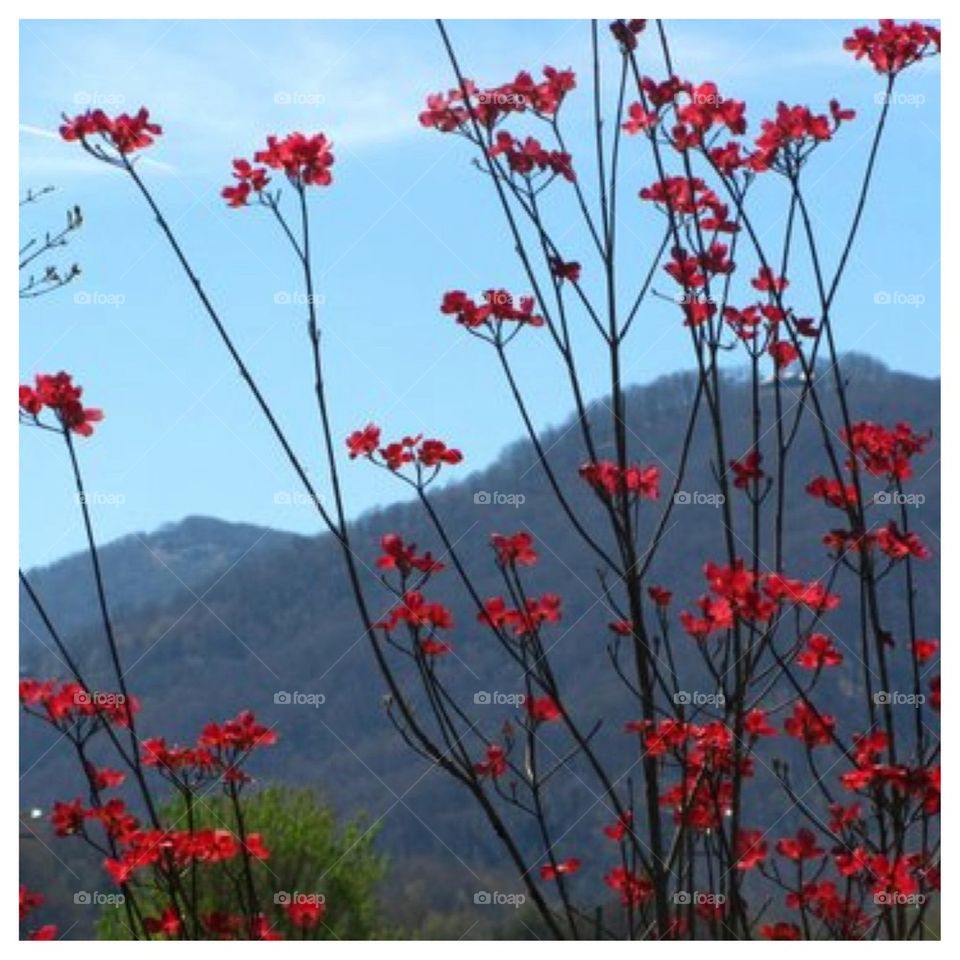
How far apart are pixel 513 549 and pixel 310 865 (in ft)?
16.8

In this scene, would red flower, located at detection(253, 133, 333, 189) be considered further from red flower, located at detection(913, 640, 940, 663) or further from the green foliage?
the green foliage

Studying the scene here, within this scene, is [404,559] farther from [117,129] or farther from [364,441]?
[117,129]

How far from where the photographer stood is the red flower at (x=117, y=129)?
2861mm

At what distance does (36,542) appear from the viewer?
11.5ft

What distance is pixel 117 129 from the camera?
287 cm

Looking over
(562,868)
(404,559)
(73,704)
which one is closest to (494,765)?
(562,868)

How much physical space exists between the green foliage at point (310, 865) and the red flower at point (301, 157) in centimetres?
422

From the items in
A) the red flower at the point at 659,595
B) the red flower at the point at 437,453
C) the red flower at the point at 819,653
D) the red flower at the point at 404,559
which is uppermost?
the red flower at the point at 437,453

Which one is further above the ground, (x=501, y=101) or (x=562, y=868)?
(x=501, y=101)

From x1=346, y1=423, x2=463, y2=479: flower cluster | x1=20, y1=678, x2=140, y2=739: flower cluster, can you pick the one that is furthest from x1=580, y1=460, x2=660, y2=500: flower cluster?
x1=20, y1=678, x2=140, y2=739: flower cluster

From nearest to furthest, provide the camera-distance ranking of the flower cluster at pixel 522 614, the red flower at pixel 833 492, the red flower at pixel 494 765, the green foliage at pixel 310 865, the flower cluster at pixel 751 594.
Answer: the flower cluster at pixel 751 594 < the flower cluster at pixel 522 614 < the red flower at pixel 833 492 < the red flower at pixel 494 765 < the green foliage at pixel 310 865

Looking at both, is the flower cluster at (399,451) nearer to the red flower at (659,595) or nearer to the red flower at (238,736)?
the red flower at (659,595)

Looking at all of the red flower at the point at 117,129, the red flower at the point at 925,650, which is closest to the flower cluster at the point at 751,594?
the red flower at the point at 925,650

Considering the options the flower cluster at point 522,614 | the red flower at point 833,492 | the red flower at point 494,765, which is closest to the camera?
the flower cluster at point 522,614
